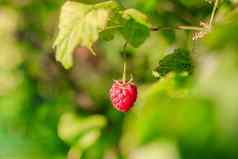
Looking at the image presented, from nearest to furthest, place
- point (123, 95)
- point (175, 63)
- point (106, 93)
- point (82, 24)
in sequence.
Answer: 1. point (82, 24)
2. point (175, 63)
3. point (123, 95)
4. point (106, 93)

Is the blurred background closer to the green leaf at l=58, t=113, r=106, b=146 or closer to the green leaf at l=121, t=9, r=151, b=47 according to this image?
the green leaf at l=58, t=113, r=106, b=146

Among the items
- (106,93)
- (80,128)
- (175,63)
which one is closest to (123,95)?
(175,63)

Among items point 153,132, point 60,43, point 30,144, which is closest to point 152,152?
point 153,132

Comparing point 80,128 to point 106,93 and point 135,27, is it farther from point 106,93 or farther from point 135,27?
point 135,27

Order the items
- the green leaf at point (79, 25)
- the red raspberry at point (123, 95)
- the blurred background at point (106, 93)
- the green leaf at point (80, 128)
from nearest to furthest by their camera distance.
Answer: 1. the blurred background at point (106, 93)
2. the green leaf at point (79, 25)
3. the red raspberry at point (123, 95)
4. the green leaf at point (80, 128)

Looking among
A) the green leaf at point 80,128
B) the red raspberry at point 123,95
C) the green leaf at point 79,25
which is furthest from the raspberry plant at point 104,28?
the green leaf at point 80,128

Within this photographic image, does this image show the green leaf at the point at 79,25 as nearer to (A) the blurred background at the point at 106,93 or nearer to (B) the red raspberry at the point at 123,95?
(A) the blurred background at the point at 106,93
